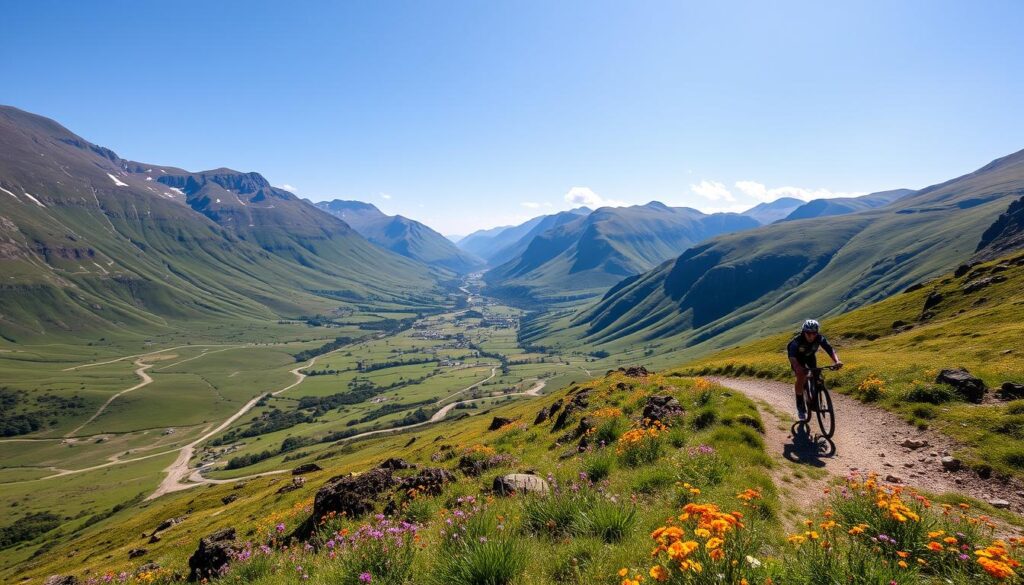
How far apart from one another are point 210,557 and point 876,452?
22.2 m

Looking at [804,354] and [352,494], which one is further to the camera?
[804,354]

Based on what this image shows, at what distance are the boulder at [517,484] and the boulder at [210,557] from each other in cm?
814

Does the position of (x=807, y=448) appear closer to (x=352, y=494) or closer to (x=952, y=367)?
(x=952, y=367)

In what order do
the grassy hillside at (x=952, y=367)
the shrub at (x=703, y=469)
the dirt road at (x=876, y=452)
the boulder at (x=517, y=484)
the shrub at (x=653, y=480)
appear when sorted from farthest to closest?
the grassy hillside at (x=952, y=367) → the boulder at (x=517, y=484) → the dirt road at (x=876, y=452) → the shrub at (x=653, y=480) → the shrub at (x=703, y=469)

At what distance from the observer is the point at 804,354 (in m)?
16.8

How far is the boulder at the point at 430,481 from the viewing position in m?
14.5

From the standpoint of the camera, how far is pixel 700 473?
1099cm

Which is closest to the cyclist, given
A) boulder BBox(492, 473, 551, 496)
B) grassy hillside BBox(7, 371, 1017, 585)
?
grassy hillside BBox(7, 371, 1017, 585)

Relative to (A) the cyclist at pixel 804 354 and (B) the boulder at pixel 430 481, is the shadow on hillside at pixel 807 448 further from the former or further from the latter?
(B) the boulder at pixel 430 481

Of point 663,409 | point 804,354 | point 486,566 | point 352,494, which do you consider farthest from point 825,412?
point 352,494

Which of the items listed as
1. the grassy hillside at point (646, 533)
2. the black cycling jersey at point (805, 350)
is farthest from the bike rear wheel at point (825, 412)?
the grassy hillside at point (646, 533)

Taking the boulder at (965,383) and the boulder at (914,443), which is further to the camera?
the boulder at (965,383)

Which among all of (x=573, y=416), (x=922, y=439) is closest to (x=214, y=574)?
(x=573, y=416)

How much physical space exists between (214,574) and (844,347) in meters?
60.9
